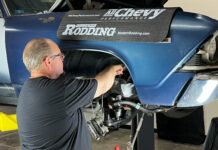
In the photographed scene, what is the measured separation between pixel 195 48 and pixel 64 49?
88 centimetres

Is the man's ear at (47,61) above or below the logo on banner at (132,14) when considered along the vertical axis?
below

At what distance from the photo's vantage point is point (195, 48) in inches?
63.4

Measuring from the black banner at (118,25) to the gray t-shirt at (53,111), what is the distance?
35 centimetres

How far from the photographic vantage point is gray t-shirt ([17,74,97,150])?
1569 millimetres

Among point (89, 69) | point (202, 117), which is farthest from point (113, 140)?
point (89, 69)

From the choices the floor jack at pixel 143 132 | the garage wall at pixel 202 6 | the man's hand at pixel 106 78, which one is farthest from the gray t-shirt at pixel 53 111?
the garage wall at pixel 202 6

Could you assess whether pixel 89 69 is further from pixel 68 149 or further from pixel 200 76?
pixel 200 76

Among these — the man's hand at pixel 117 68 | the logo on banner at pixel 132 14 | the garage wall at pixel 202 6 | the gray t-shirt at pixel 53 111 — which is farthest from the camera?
the garage wall at pixel 202 6

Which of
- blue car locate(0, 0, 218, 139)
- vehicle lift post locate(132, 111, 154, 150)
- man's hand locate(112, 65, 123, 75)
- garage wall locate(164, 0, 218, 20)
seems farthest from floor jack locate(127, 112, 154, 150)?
garage wall locate(164, 0, 218, 20)

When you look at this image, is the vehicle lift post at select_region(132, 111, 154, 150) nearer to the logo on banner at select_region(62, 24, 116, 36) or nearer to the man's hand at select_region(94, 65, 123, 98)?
the man's hand at select_region(94, 65, 123, 98)

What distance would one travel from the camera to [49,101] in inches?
61.4

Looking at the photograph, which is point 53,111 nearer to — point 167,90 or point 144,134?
point 167,90

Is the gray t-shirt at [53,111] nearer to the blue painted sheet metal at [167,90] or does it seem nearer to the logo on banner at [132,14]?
the blue painted sheet metal at [167,90]

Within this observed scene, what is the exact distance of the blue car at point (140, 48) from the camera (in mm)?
1637
